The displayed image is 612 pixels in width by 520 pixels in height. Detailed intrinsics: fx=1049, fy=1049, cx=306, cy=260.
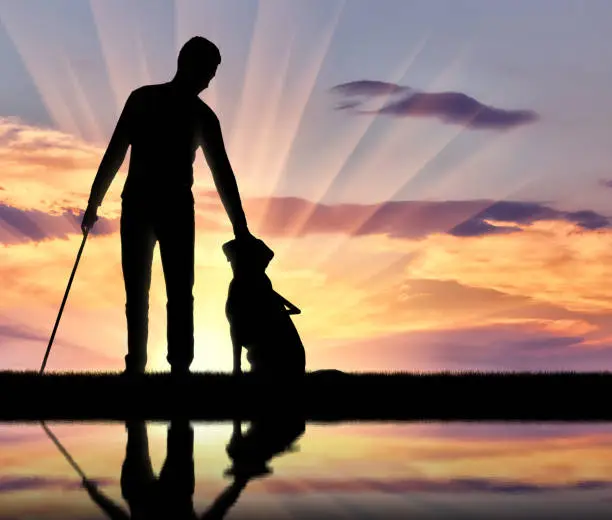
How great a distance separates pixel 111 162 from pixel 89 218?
66 centimetres

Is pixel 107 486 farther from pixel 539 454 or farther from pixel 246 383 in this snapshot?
pixel 246 383

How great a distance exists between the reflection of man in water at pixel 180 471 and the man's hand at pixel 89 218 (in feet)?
9.49

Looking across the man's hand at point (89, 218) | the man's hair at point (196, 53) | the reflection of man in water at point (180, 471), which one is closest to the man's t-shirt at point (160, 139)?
the man's hair at point (196, 53)

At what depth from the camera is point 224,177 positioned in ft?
36.1

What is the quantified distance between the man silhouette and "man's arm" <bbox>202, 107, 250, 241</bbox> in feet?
0.45

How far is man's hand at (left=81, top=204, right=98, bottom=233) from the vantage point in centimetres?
1075

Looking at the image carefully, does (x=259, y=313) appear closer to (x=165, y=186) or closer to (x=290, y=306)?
(x=290, y=306)

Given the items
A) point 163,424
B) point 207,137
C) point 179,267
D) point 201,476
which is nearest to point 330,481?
point 201,476

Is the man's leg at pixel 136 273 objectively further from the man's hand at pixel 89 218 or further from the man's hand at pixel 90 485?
the man's hand at pixel 90 485

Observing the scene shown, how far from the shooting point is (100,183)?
1065 cm

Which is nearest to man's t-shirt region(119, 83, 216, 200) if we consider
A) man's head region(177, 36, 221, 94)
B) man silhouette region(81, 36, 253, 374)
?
man silhouette region(81, 36, 253, 374)

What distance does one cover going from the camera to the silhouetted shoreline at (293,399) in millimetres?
9451

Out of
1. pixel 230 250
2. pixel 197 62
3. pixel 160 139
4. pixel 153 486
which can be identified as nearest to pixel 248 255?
pixel 230 250

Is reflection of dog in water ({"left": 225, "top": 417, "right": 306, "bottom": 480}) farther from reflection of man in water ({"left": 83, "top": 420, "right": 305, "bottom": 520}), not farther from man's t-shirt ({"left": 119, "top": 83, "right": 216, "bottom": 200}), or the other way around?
man's t-shirt ({"left": 119, "top": 83, "right": 216, "bottom": 200})
